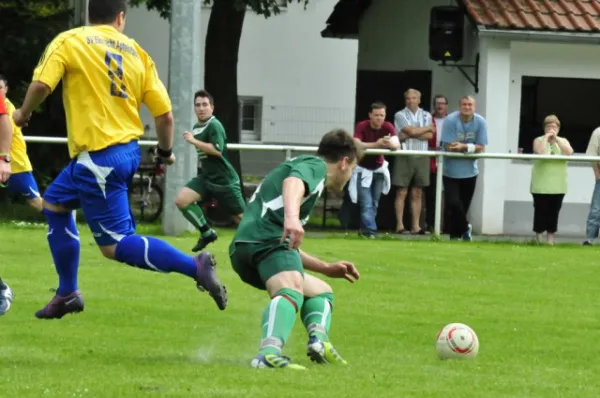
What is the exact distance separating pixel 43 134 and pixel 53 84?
726 inches

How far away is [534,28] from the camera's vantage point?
2534cm

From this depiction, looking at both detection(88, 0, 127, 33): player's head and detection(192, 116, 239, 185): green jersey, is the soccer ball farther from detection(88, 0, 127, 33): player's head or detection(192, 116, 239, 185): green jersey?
detection(192, 116, 239, 185): green jersey

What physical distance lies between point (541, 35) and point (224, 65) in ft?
18.3

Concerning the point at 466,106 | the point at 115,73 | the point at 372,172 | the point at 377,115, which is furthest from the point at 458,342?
the point at 372,172

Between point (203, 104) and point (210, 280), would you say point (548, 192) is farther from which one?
point (210, 280)

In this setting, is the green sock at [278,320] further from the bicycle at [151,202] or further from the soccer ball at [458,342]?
the bicycle at [151,202]

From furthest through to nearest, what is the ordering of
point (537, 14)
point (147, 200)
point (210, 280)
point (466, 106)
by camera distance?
point (537, 14) < point (147, 200) < point (466, 106) < point (210, 280)

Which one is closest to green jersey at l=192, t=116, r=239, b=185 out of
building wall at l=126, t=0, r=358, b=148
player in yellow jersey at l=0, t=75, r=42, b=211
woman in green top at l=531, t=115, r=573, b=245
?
player in yellow jersey at l=0, t=75, r=42, b=211

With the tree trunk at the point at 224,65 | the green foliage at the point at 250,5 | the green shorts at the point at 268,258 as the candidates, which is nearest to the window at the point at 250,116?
the tree trunk at the point at 224,65

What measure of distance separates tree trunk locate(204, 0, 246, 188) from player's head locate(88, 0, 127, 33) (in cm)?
1727

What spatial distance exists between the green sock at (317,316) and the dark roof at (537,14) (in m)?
16.3

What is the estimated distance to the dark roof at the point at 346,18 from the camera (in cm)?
2986

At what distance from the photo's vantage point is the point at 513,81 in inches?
1019

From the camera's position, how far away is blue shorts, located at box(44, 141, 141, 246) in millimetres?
9391
